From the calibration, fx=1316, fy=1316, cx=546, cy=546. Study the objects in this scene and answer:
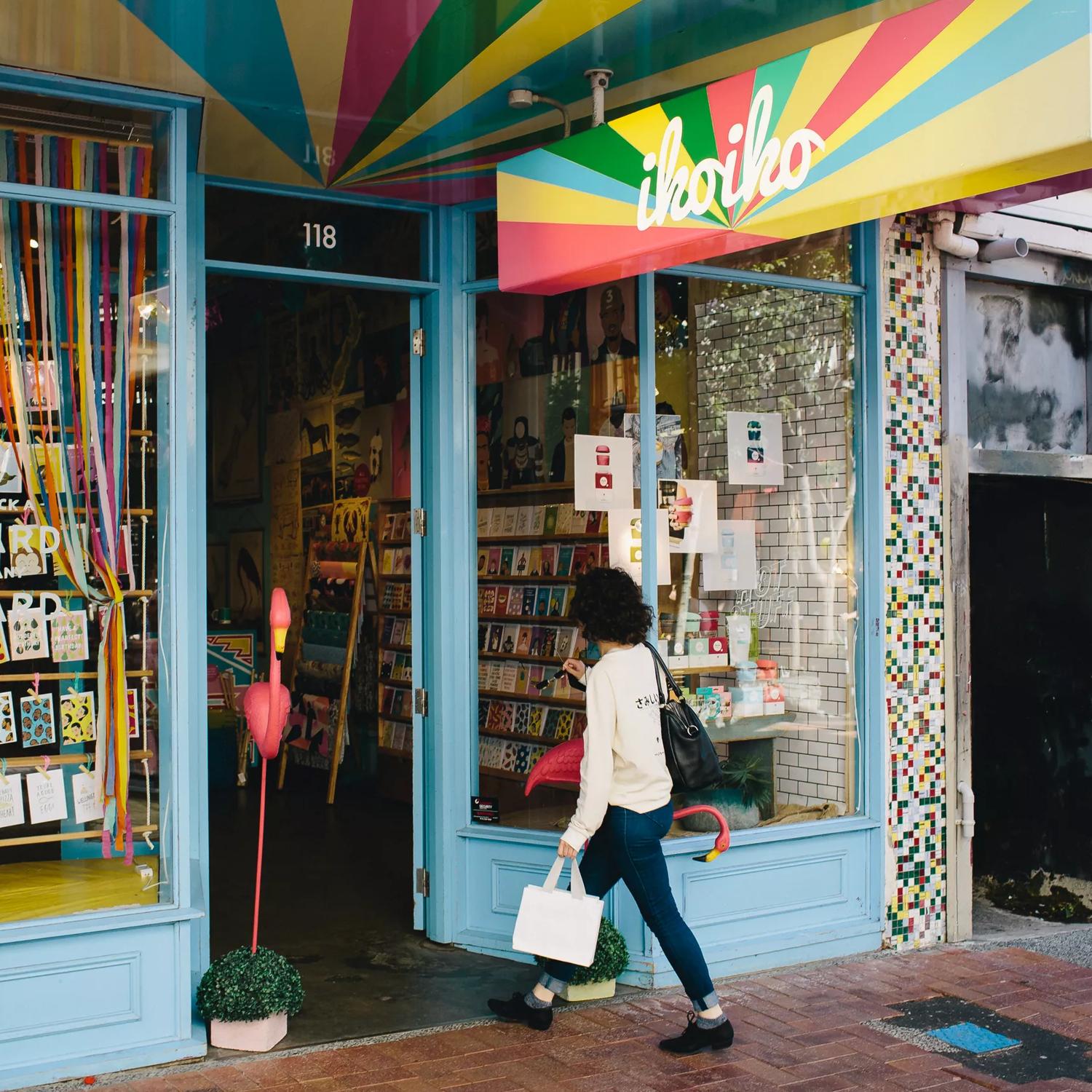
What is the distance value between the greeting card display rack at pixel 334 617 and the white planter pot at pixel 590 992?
461cm

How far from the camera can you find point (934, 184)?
3.50 m

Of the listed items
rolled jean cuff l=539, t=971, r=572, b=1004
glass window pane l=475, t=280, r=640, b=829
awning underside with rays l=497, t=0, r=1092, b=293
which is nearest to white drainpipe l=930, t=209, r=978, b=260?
glass window pane l=475, t=280, r=640, b=829

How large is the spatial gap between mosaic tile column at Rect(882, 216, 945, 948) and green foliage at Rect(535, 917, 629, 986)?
5.33 feet

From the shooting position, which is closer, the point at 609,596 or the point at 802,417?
the point at 609,596

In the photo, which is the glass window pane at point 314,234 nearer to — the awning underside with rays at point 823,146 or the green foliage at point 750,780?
the awning underside with rays at point 823,146

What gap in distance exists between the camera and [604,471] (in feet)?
19.2

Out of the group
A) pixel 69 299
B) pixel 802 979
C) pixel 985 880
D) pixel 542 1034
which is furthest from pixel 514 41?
pixel 985 880

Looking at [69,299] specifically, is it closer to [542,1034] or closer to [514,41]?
[514,41]

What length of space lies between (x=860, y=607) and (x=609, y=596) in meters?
1.97

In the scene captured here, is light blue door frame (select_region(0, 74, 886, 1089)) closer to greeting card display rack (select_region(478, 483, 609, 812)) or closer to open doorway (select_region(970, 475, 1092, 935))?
greeting card display rack (select_region(478, 483, 609, 812))

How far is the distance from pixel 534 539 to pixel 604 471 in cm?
47

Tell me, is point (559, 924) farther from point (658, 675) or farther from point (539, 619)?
point (539, 619)

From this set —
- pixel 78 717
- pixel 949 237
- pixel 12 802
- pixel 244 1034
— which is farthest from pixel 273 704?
pixel 949 237

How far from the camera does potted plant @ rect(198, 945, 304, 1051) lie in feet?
15.3
